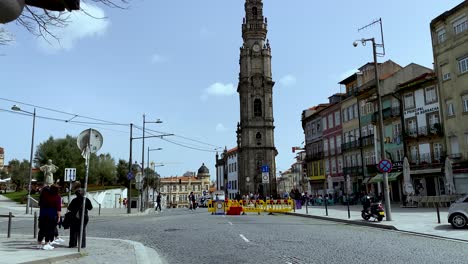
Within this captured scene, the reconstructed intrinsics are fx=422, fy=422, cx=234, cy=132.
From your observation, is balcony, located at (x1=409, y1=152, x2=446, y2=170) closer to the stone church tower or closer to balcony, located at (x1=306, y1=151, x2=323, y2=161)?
balcony, located at (x1=306, y1=151, x2=323, y2=161)

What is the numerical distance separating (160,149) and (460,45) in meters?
39.9

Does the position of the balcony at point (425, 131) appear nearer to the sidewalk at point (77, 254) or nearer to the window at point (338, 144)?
the window at point (338, 144)

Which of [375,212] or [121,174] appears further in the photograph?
[121,174]

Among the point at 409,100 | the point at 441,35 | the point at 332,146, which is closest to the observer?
the point at 441,35

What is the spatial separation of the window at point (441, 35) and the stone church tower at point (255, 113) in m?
51.5

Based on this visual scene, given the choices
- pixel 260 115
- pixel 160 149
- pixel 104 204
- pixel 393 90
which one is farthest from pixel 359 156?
pixel 260 115

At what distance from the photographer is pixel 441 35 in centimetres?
3747

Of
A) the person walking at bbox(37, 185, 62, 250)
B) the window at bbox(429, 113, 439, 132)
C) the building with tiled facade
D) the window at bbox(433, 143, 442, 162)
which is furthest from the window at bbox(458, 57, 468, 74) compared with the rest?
the person walking at bbox(37, 185, 62, 250)

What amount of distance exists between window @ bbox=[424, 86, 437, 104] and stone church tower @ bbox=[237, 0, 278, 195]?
161ft

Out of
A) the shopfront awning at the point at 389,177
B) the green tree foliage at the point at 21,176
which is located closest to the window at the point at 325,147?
the shopfront awning at the point at 389,177

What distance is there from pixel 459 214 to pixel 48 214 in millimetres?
13558

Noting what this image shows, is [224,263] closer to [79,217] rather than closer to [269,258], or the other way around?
[269,258]

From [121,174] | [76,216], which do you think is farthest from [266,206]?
[121,174]

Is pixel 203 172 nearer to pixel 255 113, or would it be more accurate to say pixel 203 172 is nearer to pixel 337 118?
pixel 255 113
